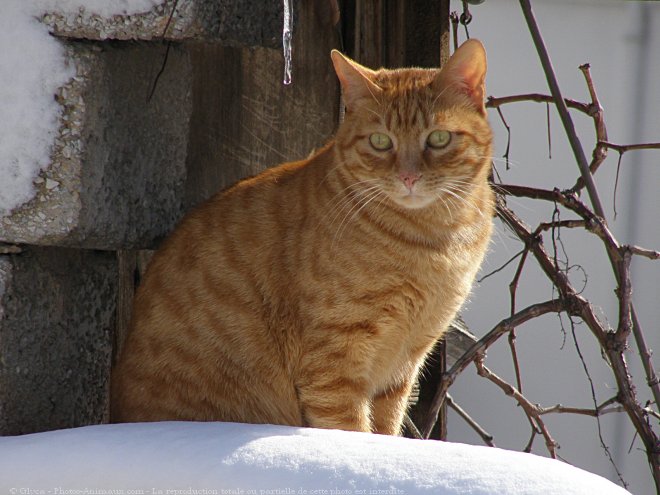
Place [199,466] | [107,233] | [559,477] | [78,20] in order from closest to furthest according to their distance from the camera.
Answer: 1. [559,477]
2. [199,466]
3. [78,20]
4. [107,233]

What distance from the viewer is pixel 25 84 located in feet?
7.14

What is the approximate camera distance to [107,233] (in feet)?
7.65

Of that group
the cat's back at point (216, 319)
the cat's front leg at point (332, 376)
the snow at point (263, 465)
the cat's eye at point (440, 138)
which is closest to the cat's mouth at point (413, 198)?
the cat's eye at point (440, 138)

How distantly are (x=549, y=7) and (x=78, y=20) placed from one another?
3.45m

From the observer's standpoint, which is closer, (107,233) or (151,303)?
(107,233)

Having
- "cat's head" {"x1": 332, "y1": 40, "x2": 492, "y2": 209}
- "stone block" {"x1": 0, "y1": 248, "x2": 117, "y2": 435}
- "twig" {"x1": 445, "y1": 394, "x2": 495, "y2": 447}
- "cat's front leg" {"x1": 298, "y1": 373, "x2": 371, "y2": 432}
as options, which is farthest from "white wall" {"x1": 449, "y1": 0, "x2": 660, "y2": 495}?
"stone block" {"x1": 0, "y1": 248, "x2": 117, "y2": 435}

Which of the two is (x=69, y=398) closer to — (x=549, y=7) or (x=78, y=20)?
(x=78, y=20)

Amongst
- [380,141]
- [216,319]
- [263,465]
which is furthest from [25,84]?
[263,465]

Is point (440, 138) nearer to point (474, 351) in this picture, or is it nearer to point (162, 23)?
point (474, 351)

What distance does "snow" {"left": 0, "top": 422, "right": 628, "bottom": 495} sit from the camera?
168 centimetres

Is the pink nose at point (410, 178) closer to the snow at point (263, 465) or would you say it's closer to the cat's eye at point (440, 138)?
the cat's eye at point (440, 138)

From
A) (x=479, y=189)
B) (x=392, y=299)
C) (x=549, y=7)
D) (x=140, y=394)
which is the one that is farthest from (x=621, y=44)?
(x=140, y=394)

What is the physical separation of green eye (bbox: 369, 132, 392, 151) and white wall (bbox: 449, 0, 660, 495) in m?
2.34

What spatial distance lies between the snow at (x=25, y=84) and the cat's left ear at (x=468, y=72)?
0.79 metres
